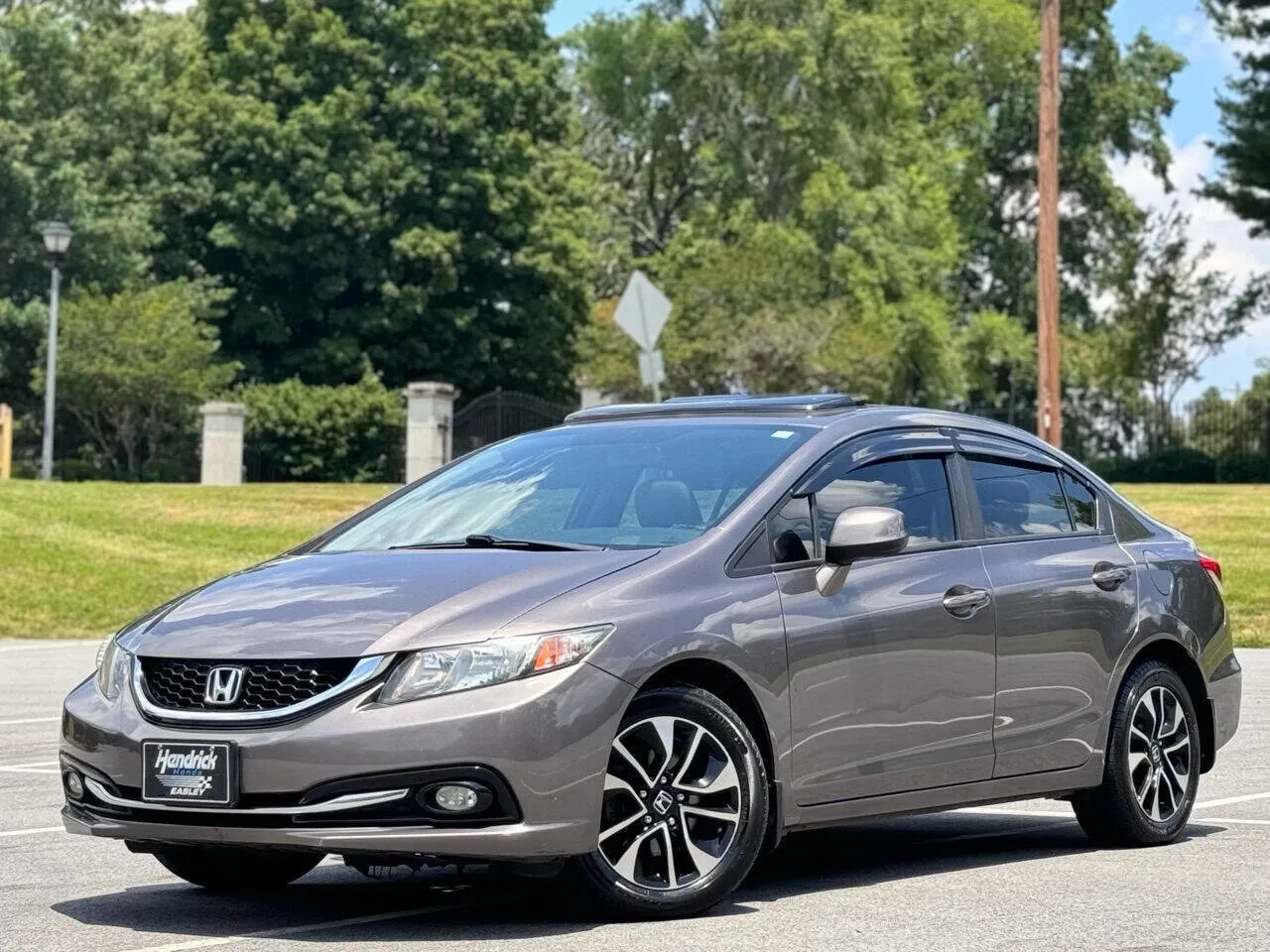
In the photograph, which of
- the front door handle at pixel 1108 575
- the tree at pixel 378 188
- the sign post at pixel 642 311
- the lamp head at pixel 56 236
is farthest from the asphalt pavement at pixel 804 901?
the tree at pixel 378 188

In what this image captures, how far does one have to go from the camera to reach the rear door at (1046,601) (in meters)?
8.34

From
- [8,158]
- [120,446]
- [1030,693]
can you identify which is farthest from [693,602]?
[8,158]

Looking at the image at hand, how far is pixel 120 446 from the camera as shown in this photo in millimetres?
54031

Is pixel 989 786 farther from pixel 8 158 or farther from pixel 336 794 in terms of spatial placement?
pixel 8 158

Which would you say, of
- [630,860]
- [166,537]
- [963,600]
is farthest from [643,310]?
[630,860]

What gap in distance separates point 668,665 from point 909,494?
1.70 meters

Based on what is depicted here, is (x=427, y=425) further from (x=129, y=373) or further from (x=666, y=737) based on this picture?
(x=666, y=737)

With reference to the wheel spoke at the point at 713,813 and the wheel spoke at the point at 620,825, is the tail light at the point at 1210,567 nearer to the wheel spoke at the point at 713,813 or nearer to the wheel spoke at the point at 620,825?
the wheel spoke at the point at 713,813

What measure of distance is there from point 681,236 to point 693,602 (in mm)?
60252

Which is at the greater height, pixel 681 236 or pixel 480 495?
pixel 681 236

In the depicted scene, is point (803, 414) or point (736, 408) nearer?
point (803, 414)

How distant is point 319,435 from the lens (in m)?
56.0

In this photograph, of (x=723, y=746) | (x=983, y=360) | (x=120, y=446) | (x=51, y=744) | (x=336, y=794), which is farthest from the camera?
(x=983, y=360)

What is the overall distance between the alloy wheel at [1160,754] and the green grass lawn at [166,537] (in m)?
14.4
